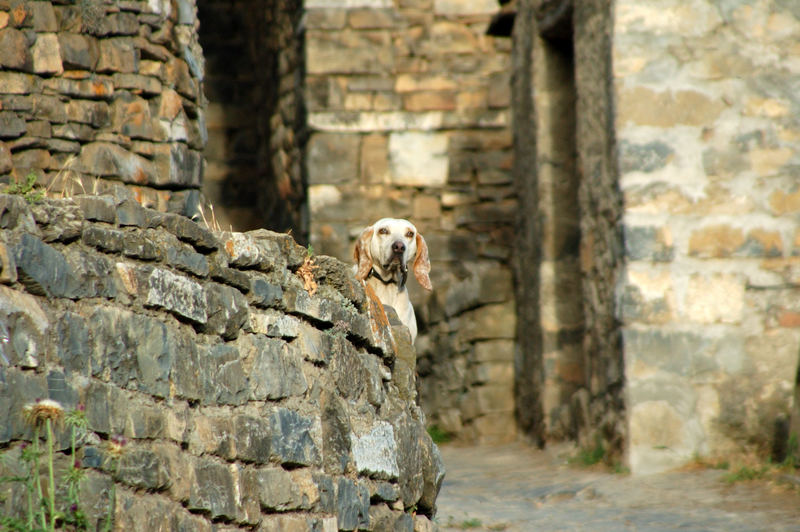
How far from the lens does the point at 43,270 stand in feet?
7.48

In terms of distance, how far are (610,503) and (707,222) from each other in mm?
1676

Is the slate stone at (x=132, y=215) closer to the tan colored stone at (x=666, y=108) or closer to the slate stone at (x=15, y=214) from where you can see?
the slate stone at (x=15, y=214)

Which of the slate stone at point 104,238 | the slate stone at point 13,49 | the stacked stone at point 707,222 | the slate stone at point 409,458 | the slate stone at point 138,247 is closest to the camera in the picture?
the slate stone at point 104,238

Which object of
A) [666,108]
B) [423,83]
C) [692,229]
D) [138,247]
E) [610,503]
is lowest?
[610,503]

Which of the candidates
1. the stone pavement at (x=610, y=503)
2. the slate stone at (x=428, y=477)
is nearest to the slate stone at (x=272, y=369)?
the slate stone at (x=428, y=477)

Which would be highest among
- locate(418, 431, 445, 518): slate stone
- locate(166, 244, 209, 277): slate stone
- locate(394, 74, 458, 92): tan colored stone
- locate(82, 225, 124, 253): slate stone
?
locate(394, 74, 458, 92): tan colored stone

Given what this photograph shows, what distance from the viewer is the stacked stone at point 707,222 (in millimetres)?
5797

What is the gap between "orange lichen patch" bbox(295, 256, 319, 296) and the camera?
3.43 m

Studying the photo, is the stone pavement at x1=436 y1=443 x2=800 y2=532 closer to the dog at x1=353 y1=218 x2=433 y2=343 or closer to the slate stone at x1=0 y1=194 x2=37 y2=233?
the dog at x1=353 y1=218 x2=433 y2=343

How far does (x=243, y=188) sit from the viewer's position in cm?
1025

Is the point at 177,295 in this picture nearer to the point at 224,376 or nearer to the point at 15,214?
the point at 224,376

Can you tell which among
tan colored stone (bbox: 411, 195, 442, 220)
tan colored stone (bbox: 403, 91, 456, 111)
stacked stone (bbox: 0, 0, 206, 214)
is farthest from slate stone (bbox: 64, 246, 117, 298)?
tan colored stone (bbox: 403, 91, 456, 111)

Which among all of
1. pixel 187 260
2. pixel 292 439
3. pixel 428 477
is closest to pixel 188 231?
pixel 187 260

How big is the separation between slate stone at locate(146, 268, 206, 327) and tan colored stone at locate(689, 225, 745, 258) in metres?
3.68
